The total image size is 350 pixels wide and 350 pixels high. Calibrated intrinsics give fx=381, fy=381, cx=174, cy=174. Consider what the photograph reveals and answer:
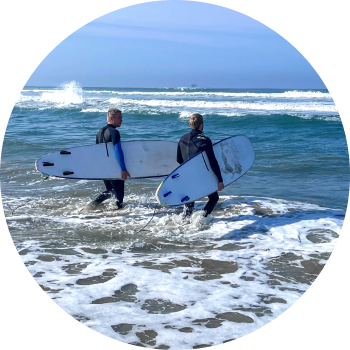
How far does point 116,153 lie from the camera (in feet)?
20.4

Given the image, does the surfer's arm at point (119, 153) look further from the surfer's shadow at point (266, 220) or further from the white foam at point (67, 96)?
the white foam at point (67, 96)

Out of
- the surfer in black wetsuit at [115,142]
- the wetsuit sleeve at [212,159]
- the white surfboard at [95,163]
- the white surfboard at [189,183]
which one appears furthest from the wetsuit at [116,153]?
the wetsuit sleeve at [212,159]

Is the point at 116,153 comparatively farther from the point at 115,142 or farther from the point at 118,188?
the point at 118,188

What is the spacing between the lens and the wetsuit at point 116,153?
620cm

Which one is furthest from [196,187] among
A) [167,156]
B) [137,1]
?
[137,1]

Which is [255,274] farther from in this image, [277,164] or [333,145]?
[333,145]

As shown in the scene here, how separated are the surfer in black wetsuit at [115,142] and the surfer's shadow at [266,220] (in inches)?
68.9

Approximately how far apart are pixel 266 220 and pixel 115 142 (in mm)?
2730

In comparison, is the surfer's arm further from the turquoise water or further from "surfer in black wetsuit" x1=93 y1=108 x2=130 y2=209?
the turquoise water

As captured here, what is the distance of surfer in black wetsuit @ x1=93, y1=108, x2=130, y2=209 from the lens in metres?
6.18

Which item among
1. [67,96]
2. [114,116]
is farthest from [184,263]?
[67,96]

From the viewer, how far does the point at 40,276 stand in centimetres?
400

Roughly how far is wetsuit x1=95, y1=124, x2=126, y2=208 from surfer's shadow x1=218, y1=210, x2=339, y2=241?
177cm

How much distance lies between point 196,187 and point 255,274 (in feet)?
6.41
